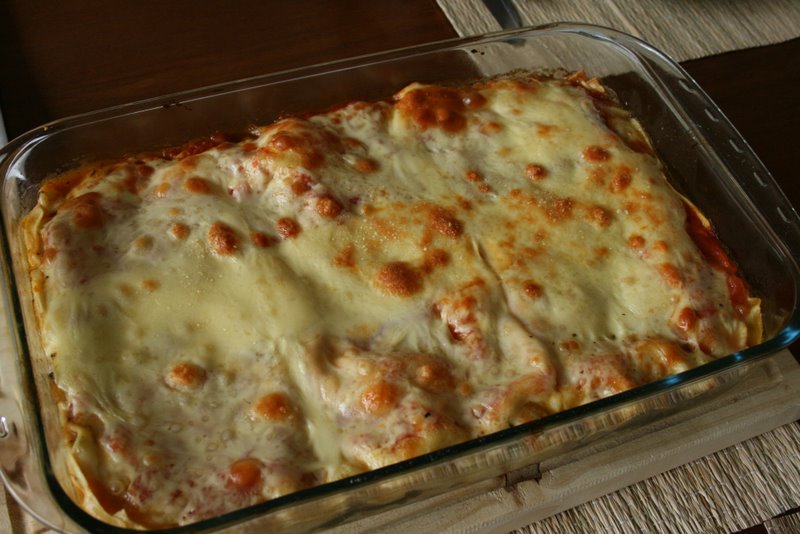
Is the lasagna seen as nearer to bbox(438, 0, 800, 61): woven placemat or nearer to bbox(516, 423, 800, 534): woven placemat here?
bbox(516, 423, 800, 534): woven placemat

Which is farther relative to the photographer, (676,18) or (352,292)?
(676,18)

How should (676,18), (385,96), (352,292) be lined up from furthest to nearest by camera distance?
(676,18)
(385,96)
(352,292)

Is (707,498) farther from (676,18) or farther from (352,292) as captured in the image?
(676,18)

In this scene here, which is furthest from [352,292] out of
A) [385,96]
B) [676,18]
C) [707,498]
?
[676,18]

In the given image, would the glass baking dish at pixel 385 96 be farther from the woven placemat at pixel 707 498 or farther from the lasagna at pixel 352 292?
the woven placemat at pixel 707 498

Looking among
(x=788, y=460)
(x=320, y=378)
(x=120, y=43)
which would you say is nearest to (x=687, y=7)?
(x=788, y=460)

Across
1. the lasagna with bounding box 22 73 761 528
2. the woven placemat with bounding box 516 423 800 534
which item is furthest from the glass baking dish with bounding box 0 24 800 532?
the woven placemat with bounding box 516 423 800 534

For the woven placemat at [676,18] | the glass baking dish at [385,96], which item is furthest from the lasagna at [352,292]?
the woven placemat at [676,18]
